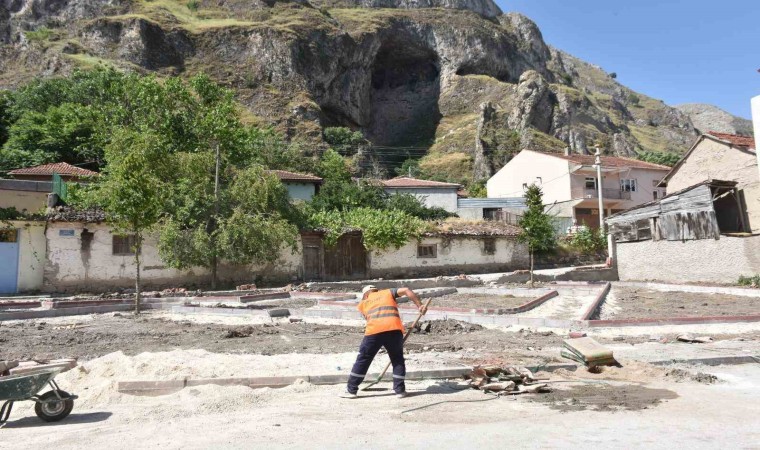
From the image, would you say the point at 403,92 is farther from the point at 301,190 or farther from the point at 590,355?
the point at 590,355

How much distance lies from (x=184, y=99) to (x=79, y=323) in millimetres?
22399

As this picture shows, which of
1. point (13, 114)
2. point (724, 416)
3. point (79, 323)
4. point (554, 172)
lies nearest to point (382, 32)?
point (554, 172)

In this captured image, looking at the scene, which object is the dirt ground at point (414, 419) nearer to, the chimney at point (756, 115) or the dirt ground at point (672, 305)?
the dirt ground at point (672, 305)

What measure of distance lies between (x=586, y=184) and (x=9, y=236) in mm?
38375

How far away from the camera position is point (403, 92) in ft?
268

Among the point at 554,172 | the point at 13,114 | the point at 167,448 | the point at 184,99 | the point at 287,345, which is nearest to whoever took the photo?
the point at 167,448

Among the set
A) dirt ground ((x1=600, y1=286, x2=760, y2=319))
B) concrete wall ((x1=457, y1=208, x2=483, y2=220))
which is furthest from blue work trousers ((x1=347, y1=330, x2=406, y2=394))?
concrete wall ((x1=457, y1=208, x2=483, y2=220))

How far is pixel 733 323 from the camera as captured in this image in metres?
11.1

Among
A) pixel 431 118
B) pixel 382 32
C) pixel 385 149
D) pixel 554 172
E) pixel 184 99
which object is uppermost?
pixel 382 32

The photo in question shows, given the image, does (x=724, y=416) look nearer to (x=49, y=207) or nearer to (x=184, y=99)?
(x=49, y=207)

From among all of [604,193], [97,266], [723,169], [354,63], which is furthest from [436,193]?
[354,63]

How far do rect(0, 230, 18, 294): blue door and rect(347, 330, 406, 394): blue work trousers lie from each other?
20083mm

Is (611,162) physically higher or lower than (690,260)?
higher

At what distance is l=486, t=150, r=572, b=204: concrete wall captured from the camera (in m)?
43.0
